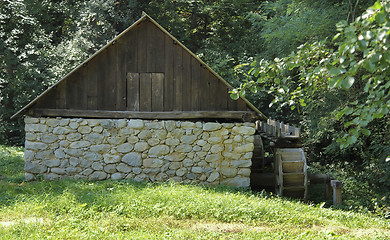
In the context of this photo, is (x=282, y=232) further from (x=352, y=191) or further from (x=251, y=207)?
(x=352, y=191)

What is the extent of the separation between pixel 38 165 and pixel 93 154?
135 cm

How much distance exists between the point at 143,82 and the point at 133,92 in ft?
1.11

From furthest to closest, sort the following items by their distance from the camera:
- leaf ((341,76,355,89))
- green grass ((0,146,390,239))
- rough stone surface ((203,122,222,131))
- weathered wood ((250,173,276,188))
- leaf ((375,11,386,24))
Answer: weathered wood ((250,173,276,188)) < rough stone surface ((203,122,222,131)) < green grass ((0,146,390,239)) < leaf ((341,76,355,89)) < leaf ((375,11,386,24))

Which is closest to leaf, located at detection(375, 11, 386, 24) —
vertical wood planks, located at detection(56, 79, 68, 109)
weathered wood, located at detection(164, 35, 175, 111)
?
weathered wood, located at detection(164, 35, 175, 111)

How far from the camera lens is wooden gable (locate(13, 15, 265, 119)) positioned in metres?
9.74

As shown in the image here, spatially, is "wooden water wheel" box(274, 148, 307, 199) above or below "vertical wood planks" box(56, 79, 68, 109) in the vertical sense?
below

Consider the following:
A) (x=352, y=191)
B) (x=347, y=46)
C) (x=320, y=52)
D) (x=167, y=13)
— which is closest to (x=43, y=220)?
(x=320, y=52)

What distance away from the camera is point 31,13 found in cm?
1872

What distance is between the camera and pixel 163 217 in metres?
6.62

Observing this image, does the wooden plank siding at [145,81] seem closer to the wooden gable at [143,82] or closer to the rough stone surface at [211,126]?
the wooden gable at [143,82]

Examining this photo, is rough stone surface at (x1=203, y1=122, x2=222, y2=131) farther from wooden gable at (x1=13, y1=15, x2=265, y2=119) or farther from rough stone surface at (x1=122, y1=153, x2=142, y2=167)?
rough stone surface at (x1=122, y1=153, x2=142, y2=167)

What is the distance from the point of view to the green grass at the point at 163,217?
5.88 metres

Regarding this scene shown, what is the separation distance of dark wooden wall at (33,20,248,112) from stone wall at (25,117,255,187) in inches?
18.3

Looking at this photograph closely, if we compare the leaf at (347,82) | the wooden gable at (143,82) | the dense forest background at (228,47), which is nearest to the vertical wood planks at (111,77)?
the wooden gable at (143,82)
